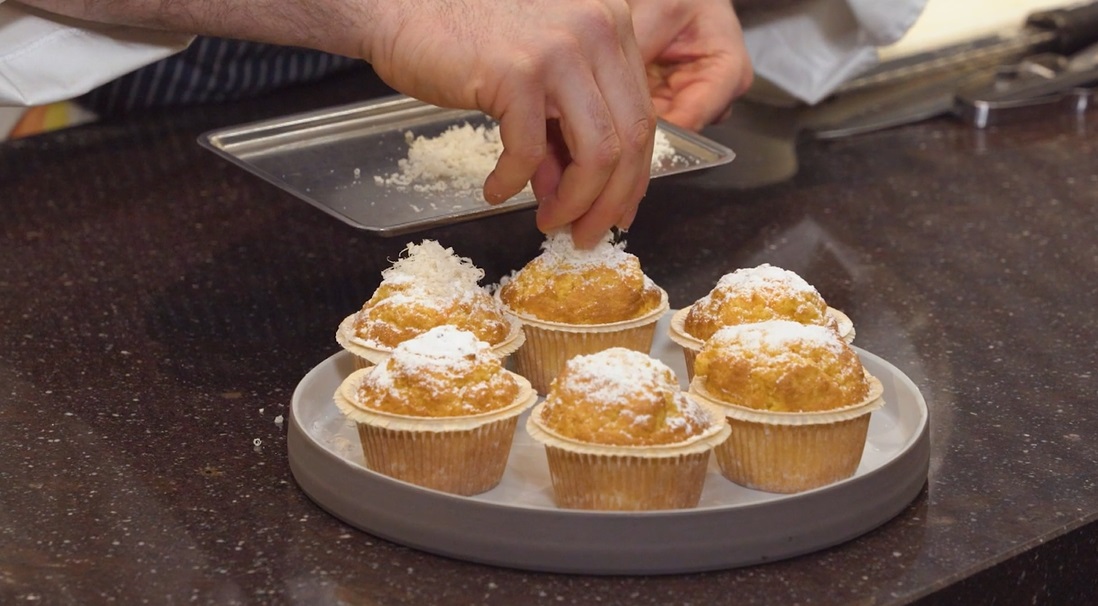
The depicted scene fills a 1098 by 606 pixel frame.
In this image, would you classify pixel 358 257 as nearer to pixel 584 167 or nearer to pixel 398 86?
pixel 398 86

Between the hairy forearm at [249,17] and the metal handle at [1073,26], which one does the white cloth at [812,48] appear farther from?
the hairy forearm at [249,17]

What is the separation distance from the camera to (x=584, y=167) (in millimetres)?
1415

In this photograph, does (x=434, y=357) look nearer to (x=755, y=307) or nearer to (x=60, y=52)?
(x=755, y=307)

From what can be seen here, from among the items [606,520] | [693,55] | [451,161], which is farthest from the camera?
[693,55]

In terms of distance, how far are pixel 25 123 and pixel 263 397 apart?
204 centimetres

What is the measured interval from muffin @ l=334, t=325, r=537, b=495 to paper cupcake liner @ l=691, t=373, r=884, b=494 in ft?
0.63

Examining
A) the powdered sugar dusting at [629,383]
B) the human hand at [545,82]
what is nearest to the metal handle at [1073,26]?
the human hand at [545,82]

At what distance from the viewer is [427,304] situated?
138 centimetres

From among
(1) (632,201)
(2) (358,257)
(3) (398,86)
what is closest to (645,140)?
(1) (632,201)

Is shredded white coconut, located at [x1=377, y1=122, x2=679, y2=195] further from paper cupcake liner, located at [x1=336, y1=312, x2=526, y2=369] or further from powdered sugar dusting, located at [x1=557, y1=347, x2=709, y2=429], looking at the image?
powdered sugar dusting, located at [x1=557, y1=347, x2=709, y2=429]

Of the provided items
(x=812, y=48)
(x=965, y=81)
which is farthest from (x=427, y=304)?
(x=965, y=81)

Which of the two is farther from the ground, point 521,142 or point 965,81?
point 521,142

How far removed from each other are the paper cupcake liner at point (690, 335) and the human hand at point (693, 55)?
25.6 inches

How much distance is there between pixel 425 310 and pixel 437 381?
19 cm
